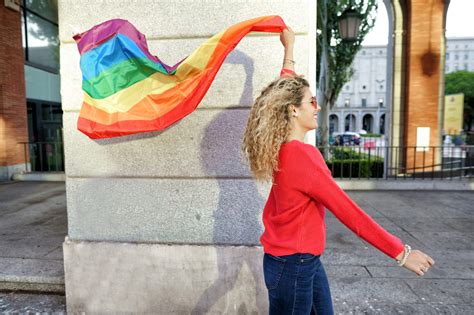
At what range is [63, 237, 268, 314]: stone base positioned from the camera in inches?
129

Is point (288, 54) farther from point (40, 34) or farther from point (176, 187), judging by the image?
point (40, 34)

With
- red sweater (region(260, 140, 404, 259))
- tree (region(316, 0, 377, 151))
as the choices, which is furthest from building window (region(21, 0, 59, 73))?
red sweater (region(260, 140, 404, 259))

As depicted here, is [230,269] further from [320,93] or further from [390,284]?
[320,93]

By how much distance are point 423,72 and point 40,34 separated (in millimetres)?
13704

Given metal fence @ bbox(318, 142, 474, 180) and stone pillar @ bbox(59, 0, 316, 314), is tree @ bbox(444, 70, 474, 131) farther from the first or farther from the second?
stone pillar @ bbox(59, 0, 316, 314)

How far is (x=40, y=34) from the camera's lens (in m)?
13.6

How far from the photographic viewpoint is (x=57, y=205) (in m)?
8.02

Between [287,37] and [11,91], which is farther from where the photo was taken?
[11,91]

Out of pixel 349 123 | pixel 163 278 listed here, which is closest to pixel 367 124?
pixel 349 123

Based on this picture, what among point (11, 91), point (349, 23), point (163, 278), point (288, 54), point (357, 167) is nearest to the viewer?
point (288, 54)

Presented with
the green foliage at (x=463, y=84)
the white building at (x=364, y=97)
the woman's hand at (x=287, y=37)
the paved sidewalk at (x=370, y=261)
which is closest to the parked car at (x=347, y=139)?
the paved sidewalk at (x=370, y=261)

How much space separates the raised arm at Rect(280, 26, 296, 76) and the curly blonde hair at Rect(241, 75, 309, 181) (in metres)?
0.35

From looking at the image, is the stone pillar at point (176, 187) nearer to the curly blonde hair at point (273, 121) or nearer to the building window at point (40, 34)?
the curly blonde hair at point (273, 121)

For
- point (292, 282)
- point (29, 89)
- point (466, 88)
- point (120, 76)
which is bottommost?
point (292, 282)
